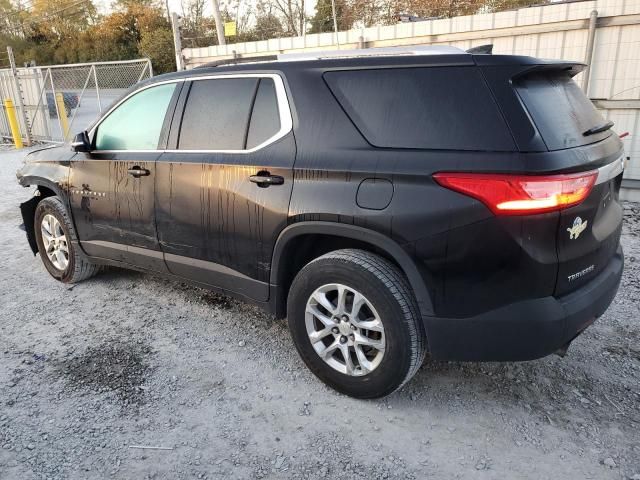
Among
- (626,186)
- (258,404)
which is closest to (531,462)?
(258,404)

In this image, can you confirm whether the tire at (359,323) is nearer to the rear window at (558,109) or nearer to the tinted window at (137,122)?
the rear window at (558,109)

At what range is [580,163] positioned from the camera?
229 centimetres

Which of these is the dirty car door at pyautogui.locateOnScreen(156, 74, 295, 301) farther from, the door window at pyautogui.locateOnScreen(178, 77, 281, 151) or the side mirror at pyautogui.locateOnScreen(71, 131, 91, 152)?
the side mirror at pyautogui.locateOnScreen(71, 131, 91, 152)

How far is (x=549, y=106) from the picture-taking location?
240 centimetres

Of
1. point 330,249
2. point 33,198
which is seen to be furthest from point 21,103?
point 330,249

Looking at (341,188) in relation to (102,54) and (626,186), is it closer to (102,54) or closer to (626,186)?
(626,186)

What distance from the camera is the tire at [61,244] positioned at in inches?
171

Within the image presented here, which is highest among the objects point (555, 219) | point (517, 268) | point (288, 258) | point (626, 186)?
point (555, 219)

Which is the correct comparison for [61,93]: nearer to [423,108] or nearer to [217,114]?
[217,114]

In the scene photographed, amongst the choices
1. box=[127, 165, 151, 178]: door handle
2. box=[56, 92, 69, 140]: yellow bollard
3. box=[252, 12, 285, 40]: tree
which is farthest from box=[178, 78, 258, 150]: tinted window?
box=[252, 12, 285, 40]: tree

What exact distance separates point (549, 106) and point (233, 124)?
6.04 feet

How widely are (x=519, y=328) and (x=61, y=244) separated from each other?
157 inches

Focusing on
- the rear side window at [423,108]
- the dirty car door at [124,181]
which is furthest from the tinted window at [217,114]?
the rear side window at [423,108]

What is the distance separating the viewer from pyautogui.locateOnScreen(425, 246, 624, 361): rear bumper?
2.28 meters
